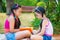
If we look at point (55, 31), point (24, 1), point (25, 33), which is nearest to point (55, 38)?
point (55, 31)

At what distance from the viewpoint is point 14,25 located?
4133 millimetres

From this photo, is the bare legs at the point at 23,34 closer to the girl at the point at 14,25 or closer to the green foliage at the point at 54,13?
the girl at the point at 14,25

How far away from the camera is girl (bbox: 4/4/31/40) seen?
13.4 ft

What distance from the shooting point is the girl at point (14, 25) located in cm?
407

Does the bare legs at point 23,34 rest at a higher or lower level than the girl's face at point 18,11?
lower

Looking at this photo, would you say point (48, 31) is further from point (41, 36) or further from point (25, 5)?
point (25, 5)

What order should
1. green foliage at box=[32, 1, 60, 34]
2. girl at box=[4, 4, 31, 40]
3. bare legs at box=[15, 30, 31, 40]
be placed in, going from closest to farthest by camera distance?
girl at box=[4, 4, 31, 40] → bare legs at box=[15, 30, 31, 40] → green foliage at box=[32, 1, 60, 34]

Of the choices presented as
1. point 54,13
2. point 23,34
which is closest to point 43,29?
point 23,34

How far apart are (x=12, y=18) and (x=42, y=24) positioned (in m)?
0.57

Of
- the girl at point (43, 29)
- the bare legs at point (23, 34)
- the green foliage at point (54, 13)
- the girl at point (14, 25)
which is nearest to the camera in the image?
the girl at point (43, 29)

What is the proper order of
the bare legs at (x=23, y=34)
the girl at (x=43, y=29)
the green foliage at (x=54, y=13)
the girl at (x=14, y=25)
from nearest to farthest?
the girl at (x=43, y=29) < the girl at (x=14, y=25) < the bare legs at (x=23, y=34) < the green foliage at (x=54, y=13)

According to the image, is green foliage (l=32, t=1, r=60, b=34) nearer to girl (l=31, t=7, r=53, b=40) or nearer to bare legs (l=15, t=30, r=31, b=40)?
bare legs (l=15, t=30, r=31, b=40)

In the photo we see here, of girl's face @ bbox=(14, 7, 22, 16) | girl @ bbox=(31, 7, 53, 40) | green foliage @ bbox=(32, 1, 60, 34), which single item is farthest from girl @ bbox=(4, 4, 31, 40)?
green foliage @ bbox=(32, 1, 60, 34)

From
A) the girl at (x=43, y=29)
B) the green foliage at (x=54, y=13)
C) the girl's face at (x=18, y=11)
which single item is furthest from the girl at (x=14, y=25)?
the green foliage at (x=54, y=13)
